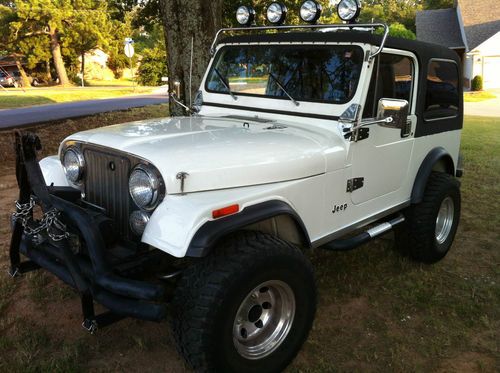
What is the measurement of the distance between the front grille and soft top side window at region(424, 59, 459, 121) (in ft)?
8.63

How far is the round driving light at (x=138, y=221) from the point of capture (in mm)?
2649

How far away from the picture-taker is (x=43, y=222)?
2.74 m

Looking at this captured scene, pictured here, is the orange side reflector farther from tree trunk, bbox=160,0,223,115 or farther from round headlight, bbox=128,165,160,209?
tree trunk, bbox=160,0,223,115

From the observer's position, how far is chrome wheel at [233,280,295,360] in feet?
9.02

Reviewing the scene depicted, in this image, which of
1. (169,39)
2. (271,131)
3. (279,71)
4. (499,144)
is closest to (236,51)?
(279,71)

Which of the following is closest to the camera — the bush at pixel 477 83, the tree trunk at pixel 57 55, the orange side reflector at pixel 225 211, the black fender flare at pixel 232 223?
the black fender flare at pixel 232 223

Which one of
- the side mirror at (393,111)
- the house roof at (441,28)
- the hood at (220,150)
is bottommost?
the hood at (220,150)

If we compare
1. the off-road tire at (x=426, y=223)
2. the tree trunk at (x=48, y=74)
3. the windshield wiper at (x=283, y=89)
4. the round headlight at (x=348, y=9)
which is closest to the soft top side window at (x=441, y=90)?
the off-road tire at (x=426, y=223)

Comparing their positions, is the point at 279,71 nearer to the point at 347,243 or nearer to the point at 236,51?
the point at 236,51

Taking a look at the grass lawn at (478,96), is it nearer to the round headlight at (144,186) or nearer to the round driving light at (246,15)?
the round driving light at (246,15)

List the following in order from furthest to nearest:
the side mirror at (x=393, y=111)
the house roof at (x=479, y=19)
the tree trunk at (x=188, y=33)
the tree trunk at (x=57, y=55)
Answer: the tree trunk at (x=57, y=55) < the house roof at (x=479, y=19) < the tree trunk at (x=188, y=33) < the side mirror at (x=393, y=111)

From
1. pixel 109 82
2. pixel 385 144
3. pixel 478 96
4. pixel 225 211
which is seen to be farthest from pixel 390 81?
pixel 109 82

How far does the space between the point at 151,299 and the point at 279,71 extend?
215 centimetres

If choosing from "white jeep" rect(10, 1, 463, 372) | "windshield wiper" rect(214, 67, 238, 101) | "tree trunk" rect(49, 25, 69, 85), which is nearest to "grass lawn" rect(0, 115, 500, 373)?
"white jeep" rect(10, 1, 463, 372)
